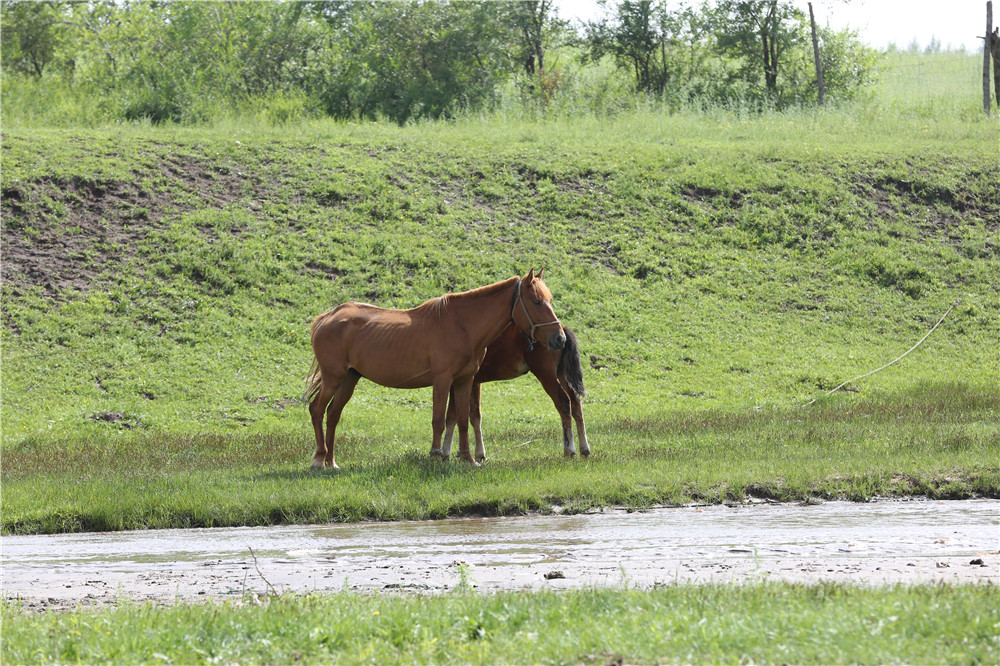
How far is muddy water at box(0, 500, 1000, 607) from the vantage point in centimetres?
819

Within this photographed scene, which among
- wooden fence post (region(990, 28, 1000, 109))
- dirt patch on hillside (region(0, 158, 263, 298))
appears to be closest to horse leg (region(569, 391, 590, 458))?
dirt patch on hillside (region(0, 158, 263, 298))

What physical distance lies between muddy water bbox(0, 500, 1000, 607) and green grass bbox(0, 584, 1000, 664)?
1.01 meters

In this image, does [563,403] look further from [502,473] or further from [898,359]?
[898,359]

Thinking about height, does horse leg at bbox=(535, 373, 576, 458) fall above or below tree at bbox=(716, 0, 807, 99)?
below

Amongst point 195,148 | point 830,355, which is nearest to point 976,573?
point 830,355

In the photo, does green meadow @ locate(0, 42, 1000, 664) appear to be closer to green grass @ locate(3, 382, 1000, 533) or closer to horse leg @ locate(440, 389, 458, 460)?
green grass @ locate(3, 382, 1000, 533)

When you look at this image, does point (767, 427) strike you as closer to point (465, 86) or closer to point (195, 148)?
point (195, 148)

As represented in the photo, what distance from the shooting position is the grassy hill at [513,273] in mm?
13805

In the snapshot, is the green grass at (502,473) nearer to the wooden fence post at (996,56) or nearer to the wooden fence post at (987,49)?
the wooden fence post at (987,49)

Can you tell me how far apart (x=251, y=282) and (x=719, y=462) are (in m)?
17.4

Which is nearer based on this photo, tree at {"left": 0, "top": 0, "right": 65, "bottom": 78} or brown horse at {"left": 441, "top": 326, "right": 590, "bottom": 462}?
brown horse at {"left": 441, "top": 326, "right": 590, "bottom": 462}

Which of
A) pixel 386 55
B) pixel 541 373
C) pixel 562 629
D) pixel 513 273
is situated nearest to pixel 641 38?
pixel 386 55

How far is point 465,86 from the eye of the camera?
4569 centimetres

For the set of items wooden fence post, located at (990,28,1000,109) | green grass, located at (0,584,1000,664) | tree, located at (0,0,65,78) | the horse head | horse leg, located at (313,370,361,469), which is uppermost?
tree, located at (0,0,65,78)
